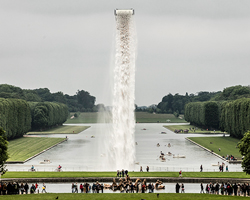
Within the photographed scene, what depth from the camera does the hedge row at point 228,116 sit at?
86369 millimetres

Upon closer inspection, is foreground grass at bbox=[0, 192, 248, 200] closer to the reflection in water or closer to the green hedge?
the reflection in water

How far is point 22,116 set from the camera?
98.6 metres

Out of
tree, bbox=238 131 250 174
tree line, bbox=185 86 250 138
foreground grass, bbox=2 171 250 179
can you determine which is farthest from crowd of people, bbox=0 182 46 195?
tree line, bbox=185 86 250 138

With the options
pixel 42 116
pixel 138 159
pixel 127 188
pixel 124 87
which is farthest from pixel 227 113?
pixel 127 188

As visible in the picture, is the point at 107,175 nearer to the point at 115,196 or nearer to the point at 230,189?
the point at 115,196

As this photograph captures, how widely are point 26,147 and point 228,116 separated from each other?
46119 mm

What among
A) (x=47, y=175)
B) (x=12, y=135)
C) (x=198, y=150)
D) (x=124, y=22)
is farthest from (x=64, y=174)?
(x=12, y=135)

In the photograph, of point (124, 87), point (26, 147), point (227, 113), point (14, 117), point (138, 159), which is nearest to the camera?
point (124, 87)

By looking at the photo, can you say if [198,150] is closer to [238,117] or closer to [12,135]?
[238,117]

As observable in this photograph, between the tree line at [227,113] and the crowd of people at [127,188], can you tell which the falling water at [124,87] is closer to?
the crowd of people at [127,188]

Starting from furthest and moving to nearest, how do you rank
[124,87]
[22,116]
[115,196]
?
[22,116] < [124,87] < [115,196]

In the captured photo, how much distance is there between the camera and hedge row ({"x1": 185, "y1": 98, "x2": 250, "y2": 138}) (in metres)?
86.4

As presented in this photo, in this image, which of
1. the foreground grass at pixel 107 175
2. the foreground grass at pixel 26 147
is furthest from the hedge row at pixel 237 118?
the foreground grass at pixel 26 147

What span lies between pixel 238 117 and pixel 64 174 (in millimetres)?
53238
